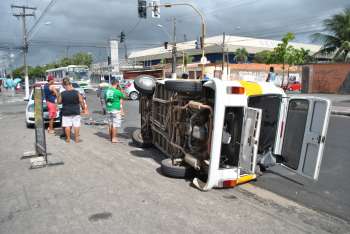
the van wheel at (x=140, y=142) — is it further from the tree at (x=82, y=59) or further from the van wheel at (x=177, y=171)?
the tree at (x=82, y=59)

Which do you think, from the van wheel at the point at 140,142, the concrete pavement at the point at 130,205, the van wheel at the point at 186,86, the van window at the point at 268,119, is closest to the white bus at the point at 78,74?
the van wheel at the point at 140,142

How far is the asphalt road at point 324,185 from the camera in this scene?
464 centimetres

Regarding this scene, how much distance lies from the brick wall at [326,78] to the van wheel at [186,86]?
26.0 metres

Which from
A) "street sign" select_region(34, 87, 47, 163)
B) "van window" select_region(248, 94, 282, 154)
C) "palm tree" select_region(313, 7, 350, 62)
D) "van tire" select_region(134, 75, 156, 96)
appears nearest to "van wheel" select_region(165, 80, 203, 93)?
"van window" select_region(248, 94, 282, 154)

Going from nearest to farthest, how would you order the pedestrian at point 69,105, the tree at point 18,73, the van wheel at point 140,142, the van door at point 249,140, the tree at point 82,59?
the van door at point 249,140 < the van wheel at point 140,142 < the pedestrian at point 69,105 < the tree at point 82,59 < the tree at point 18,73

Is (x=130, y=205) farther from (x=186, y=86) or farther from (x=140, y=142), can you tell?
(x=140, y=142)

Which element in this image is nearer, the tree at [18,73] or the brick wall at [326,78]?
the brick wall at [326,78]

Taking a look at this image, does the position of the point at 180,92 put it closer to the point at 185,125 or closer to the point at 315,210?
the point at 185,125

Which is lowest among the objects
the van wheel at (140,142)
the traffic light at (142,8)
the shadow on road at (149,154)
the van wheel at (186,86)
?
the shadow on road at (149,154)

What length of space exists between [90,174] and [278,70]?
47.0 m

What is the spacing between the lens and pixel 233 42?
77312mm

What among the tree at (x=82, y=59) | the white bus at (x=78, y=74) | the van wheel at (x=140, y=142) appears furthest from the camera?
the tree at (x=82, y=59)

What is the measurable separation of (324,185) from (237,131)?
1.83 meters

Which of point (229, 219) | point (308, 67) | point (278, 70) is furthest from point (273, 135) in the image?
point (278, 70)
